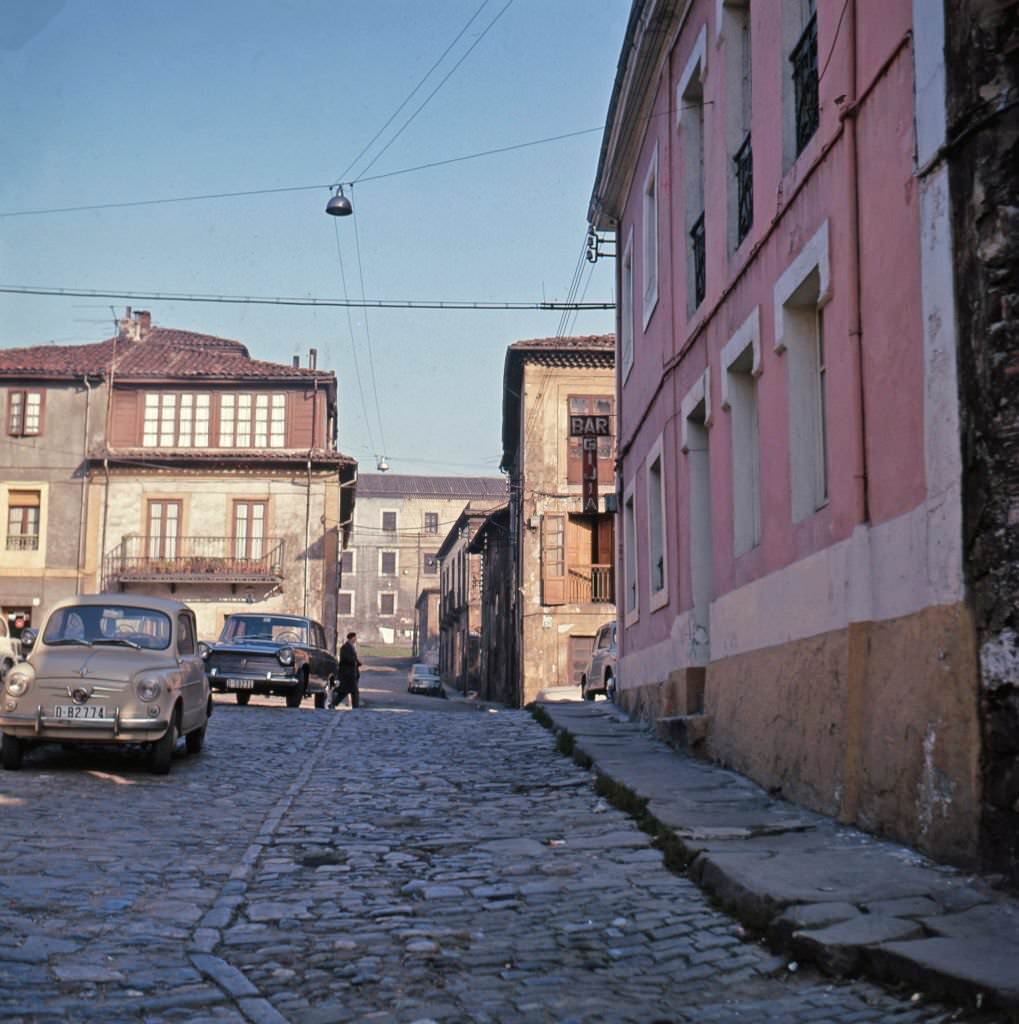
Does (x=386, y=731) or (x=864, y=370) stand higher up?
(x=864, y=370)

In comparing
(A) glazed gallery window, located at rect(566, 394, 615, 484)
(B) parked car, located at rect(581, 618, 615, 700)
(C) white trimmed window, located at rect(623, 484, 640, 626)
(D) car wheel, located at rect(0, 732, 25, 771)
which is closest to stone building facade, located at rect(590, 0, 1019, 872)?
(C) white trimmed window, located at rect(623, 484, 640, 626)

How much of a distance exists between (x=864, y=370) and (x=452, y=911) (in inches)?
152

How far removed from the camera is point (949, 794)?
6.22m

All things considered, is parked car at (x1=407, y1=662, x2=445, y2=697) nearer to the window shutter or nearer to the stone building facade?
the window shutter

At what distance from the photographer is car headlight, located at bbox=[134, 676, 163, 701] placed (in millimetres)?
11953

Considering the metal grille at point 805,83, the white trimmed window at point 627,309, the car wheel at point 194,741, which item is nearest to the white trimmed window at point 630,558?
the white trimmed window at point 627,309

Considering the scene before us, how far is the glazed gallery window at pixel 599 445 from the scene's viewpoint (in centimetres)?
3822

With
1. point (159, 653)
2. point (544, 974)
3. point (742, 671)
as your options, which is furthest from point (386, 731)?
point (544, 974)

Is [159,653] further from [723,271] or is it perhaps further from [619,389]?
[619,389]

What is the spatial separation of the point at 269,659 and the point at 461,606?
40226 mm

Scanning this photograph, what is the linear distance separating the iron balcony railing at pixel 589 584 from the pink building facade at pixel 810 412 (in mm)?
21660

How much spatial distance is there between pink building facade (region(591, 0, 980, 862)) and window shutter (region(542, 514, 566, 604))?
70.5 ft

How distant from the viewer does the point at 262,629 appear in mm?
23094

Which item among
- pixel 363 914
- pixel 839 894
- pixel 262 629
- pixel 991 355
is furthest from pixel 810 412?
pixel 262 629
